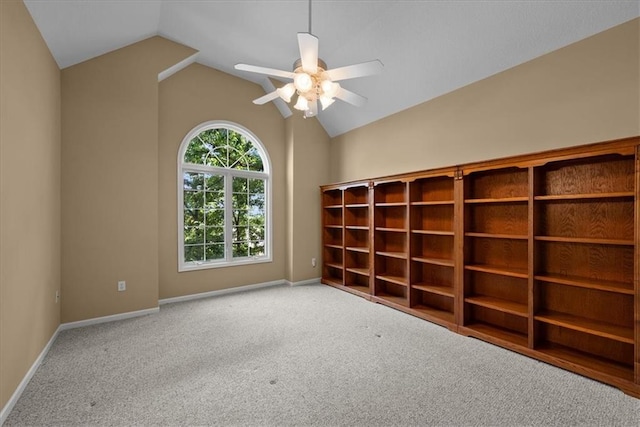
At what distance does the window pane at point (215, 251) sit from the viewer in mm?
4539

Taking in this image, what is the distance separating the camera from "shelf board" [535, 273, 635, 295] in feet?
7.04

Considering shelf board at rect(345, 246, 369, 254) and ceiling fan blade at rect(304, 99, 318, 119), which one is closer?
ceiling fan blade at rect(304, 99, 318, 119)

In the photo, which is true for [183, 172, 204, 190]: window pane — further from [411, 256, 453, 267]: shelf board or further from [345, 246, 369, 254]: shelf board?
[411, 256, 453, 267]: shelf board

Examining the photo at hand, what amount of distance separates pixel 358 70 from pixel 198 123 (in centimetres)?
309

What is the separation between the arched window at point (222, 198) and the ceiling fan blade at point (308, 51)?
279 cm

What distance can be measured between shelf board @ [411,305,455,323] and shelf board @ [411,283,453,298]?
23 centimetres

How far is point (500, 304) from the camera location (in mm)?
2889

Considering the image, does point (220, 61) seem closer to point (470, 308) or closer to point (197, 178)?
point (197, 178)

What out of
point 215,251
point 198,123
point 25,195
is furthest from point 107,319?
point 198,123

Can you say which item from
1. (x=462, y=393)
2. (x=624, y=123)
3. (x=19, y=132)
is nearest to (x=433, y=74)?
(x=624, y=123)

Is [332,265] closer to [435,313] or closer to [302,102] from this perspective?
[435,313]

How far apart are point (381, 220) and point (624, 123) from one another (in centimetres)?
271

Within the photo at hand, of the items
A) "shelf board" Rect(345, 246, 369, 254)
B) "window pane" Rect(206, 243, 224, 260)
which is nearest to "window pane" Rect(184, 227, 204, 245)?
Result: "window pane" Rect(206, 243, 224, 260)

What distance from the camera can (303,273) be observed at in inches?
204
